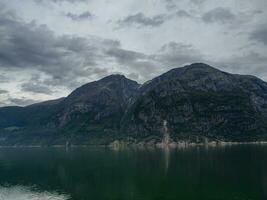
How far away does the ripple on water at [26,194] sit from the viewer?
13552cm

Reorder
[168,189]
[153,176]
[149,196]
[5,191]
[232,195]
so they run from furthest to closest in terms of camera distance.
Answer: [153,176]
[5,191]
[168,189]
[149,196]
[232,195]

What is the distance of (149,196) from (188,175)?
5163 cm

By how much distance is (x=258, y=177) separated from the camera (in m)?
156

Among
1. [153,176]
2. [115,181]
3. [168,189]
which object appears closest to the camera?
[168,189]

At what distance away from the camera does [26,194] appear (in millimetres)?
146000

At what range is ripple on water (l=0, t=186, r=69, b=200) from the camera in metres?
136

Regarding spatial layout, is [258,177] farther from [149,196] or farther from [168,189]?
[149,196]

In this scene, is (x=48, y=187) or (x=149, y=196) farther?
(x=48, y=187)

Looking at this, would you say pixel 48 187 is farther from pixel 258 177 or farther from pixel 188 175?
pixel 258 177

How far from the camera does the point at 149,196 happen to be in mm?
128625

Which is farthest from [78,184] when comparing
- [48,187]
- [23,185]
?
[23,185]

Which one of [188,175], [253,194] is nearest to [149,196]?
[253,194]

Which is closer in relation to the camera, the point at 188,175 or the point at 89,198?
the point at 89,198

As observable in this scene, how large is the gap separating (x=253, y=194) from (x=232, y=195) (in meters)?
7.05
